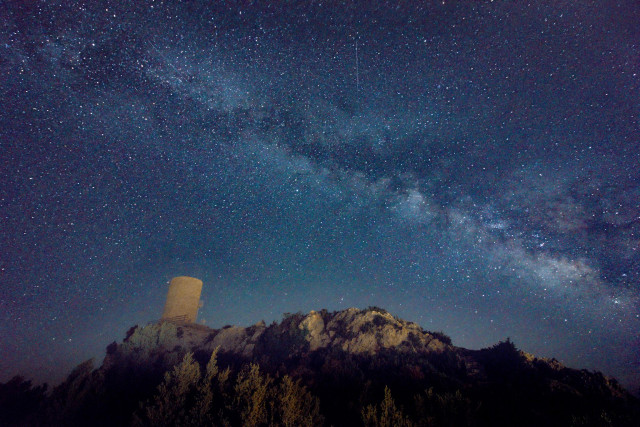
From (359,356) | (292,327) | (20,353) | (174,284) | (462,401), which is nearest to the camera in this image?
(462,401)

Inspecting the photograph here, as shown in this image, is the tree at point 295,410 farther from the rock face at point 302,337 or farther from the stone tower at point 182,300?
the stone tower at point 182,300

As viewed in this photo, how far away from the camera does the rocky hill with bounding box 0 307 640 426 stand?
8.95 metres

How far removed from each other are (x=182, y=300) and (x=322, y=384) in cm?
1815

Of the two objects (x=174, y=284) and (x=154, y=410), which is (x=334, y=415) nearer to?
(x=154, y=410)

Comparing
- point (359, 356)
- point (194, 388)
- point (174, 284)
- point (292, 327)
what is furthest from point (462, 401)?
point (174, 284)

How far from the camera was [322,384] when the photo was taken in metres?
12.4

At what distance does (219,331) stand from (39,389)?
11464mm

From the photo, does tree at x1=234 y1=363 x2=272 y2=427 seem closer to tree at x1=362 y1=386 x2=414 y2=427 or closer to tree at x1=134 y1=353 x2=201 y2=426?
tree at x1=134 y1=353 x2=201 y2=426

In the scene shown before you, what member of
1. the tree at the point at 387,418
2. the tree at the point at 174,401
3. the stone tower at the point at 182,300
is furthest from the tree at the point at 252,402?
the stone tower at the point at 182,300

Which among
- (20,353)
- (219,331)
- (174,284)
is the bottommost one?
(20,353)

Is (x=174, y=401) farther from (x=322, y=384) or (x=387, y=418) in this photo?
(x=387, y=418)

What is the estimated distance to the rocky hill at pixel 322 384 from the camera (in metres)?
8.95

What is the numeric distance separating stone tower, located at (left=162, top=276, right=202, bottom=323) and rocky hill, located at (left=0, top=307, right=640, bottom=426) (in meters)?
2.08

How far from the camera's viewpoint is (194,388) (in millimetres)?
11266
